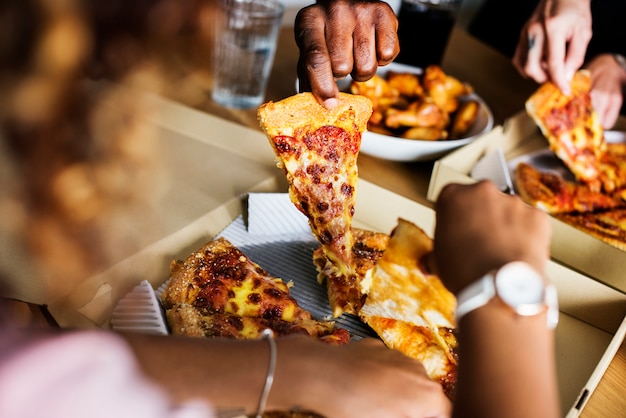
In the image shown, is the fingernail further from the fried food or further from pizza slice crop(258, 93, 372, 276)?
the fried food

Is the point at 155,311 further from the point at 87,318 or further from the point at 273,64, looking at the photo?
the point at 273,64

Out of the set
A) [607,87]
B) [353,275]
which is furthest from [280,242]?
[607,87]

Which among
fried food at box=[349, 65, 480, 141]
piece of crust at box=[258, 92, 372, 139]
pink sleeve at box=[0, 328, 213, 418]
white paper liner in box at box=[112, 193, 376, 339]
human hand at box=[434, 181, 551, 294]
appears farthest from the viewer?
fried food at box=[349, 65, 480, 141]

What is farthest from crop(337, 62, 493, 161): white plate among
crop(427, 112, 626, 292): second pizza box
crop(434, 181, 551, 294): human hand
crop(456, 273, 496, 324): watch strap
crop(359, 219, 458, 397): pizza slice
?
crop(456, 273, 496, 324): watch strap

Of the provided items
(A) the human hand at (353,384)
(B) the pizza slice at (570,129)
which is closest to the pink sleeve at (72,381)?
(A) the human hand at (353,384)

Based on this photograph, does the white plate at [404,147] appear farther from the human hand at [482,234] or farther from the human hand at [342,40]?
the human hand at [482,234]

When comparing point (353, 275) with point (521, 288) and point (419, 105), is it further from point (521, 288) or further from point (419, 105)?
point (419, 105)
